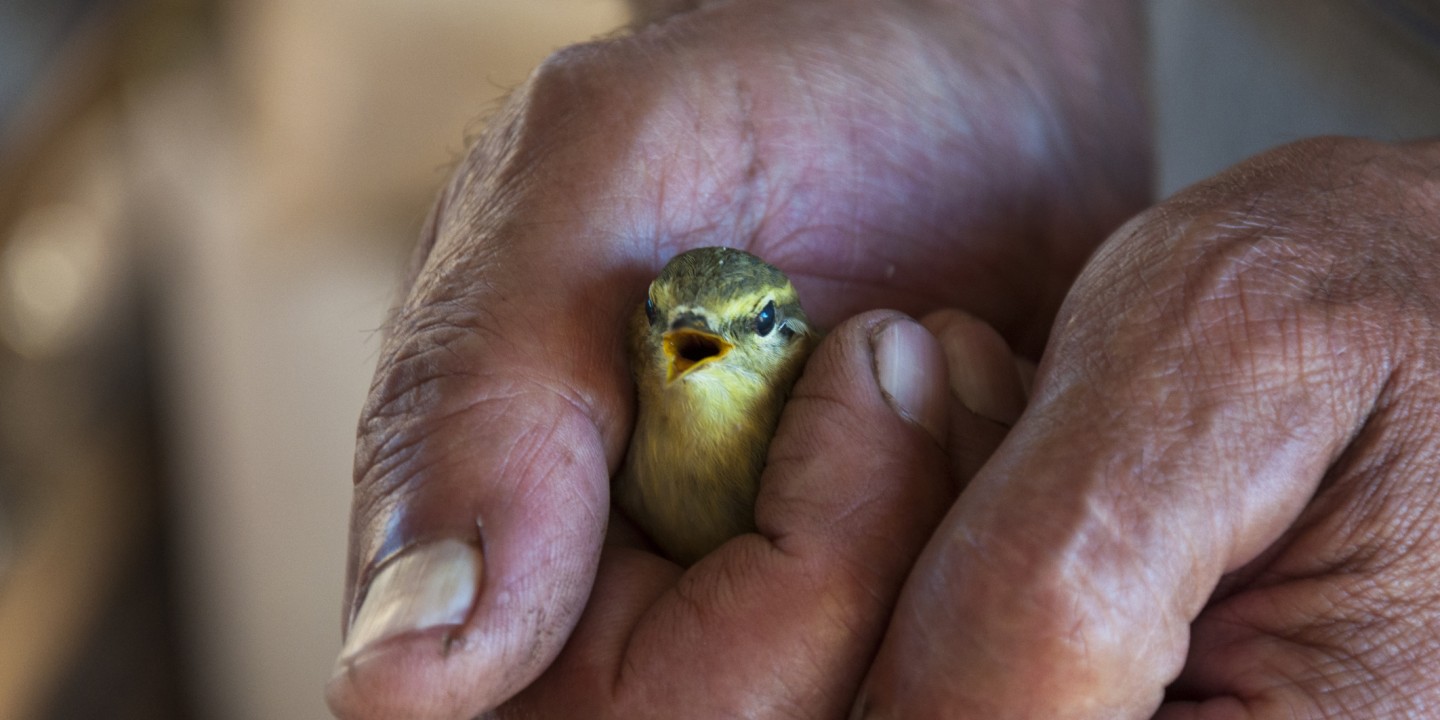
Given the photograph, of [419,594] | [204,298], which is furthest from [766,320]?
[204,298]

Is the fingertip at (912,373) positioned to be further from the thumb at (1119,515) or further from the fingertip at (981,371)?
the thumb at (1119,515)

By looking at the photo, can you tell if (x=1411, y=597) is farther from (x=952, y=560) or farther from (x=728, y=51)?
(x=728, y=51)

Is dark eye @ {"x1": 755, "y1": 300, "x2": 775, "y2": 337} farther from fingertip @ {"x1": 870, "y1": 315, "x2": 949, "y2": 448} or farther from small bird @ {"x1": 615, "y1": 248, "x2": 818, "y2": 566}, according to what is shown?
fingertip @ {"x1": 870, "y1": 315, "x2": 949, "y2": 448}

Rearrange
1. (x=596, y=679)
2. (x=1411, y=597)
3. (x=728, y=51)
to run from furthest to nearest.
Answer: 1. (x=728, y=51)
2. (x=596, y=679)
3. (x=1411, y=597)

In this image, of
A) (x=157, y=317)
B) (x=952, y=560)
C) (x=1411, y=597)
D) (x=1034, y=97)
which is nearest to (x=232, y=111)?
(x=157, y=317)

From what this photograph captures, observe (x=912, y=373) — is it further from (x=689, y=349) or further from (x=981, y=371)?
(x=689, y=349)

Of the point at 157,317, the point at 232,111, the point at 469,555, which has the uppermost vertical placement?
the point at 469,555

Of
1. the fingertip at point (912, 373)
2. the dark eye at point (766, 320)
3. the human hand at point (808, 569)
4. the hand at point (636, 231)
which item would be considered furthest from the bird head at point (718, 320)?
the fingertip at point (912, 373)
